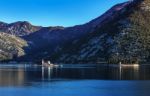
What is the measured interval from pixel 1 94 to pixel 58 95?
12.2m

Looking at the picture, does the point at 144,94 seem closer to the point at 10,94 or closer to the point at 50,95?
the point at 50,95

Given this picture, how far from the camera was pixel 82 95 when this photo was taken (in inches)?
3740

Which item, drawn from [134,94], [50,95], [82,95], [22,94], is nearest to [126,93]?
[134,94]

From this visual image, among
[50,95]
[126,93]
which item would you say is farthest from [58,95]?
[126,93]

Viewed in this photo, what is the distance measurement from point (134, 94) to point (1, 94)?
28.4 meters

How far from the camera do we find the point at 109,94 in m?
96.6

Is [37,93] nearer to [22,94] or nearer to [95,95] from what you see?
[22,94]

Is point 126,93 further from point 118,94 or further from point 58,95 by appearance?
point 58,95

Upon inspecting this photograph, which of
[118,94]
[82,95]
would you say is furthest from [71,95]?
[118,94]

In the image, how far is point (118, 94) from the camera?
95.6 meters

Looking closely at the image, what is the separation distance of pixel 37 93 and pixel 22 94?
4307 mm

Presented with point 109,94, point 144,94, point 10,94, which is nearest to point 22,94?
point 10,94

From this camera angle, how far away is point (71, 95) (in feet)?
314

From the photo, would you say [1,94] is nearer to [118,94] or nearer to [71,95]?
[71,95]
